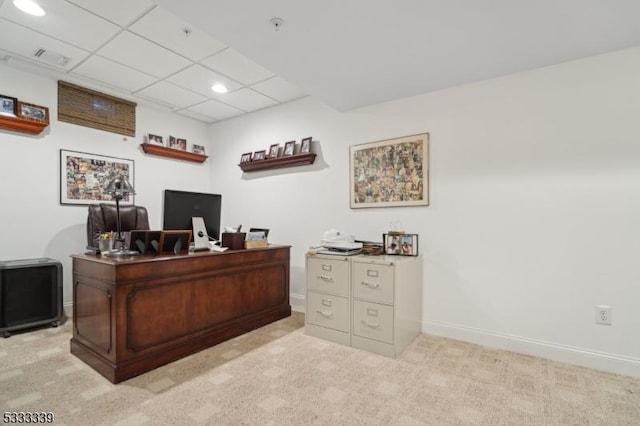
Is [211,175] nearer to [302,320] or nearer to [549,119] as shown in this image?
[302,320]

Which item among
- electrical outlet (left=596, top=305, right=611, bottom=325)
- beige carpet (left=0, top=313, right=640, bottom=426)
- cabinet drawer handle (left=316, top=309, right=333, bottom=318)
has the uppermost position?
electrical outlet (left=596, top=305, right=611, bottom=325)

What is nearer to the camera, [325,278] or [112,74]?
[325,278]

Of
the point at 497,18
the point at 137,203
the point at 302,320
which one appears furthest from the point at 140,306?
the point at 497,18

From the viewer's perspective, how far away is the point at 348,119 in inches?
138

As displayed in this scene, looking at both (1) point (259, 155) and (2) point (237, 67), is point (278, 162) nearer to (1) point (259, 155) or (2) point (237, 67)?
(1) point (259, 155)

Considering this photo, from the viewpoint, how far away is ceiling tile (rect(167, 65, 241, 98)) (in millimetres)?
3156

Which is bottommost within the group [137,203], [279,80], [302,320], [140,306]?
[302,320]

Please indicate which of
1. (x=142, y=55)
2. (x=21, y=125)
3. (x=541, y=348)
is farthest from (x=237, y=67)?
(x=541, y=348)

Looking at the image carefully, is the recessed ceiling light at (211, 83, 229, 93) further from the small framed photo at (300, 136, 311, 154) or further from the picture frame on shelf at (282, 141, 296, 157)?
the small framed photo at (300, 136, 311, 154)

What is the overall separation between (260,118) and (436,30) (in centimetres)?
279

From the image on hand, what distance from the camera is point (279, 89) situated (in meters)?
3.61

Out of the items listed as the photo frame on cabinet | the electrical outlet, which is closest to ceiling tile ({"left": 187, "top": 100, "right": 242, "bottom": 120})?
the photo frame on cabinet

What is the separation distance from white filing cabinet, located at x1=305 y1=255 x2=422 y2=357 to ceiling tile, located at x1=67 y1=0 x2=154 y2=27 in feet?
7.82

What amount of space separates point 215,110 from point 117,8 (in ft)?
6.89
